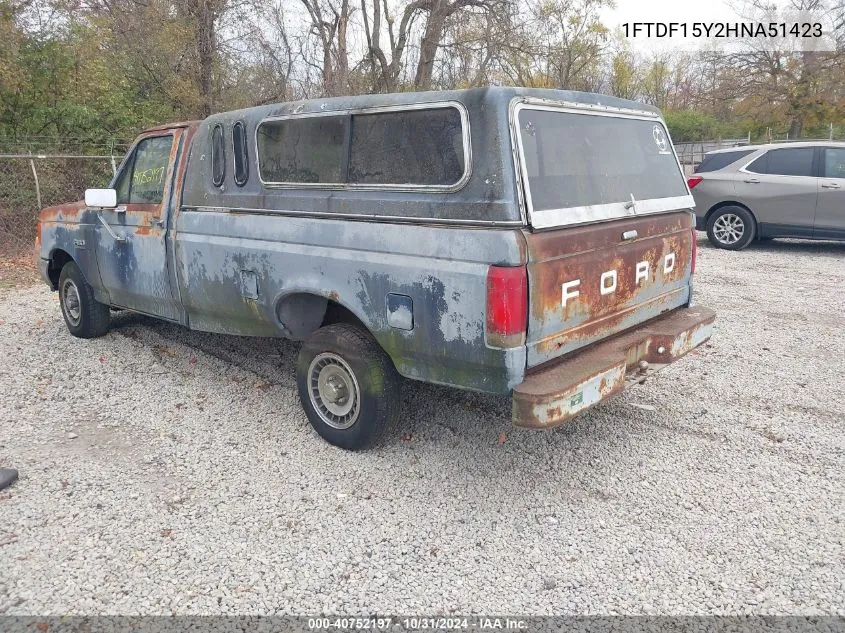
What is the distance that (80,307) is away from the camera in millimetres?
6047

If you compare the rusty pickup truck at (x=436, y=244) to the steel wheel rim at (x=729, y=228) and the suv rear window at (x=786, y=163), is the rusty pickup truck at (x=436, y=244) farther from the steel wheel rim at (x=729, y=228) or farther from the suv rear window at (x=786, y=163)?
the steel wheel rim at (x=729, y=228)

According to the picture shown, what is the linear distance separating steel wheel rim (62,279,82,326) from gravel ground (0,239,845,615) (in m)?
0.76

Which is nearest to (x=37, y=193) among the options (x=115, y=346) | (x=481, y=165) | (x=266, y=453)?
(x=115, y=346)

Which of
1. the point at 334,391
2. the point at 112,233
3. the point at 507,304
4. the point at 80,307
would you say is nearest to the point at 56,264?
the point at 80,307

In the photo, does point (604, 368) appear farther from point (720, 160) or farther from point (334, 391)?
point (720, 160)

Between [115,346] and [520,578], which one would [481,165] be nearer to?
[520,578]

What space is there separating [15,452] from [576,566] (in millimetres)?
3324

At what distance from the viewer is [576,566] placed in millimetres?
2910

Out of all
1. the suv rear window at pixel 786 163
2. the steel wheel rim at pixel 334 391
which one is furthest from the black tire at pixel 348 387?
the suv rear window at pixel 786 163

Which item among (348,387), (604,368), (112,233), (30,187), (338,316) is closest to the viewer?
(604,368)

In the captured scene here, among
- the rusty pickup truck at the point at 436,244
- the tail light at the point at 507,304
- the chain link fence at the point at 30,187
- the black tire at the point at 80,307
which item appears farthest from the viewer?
the chain link fence at the point at 30,187

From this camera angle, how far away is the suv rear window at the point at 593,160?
129 inches

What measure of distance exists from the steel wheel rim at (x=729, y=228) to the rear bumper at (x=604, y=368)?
681cm

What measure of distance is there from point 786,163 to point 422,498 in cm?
898
